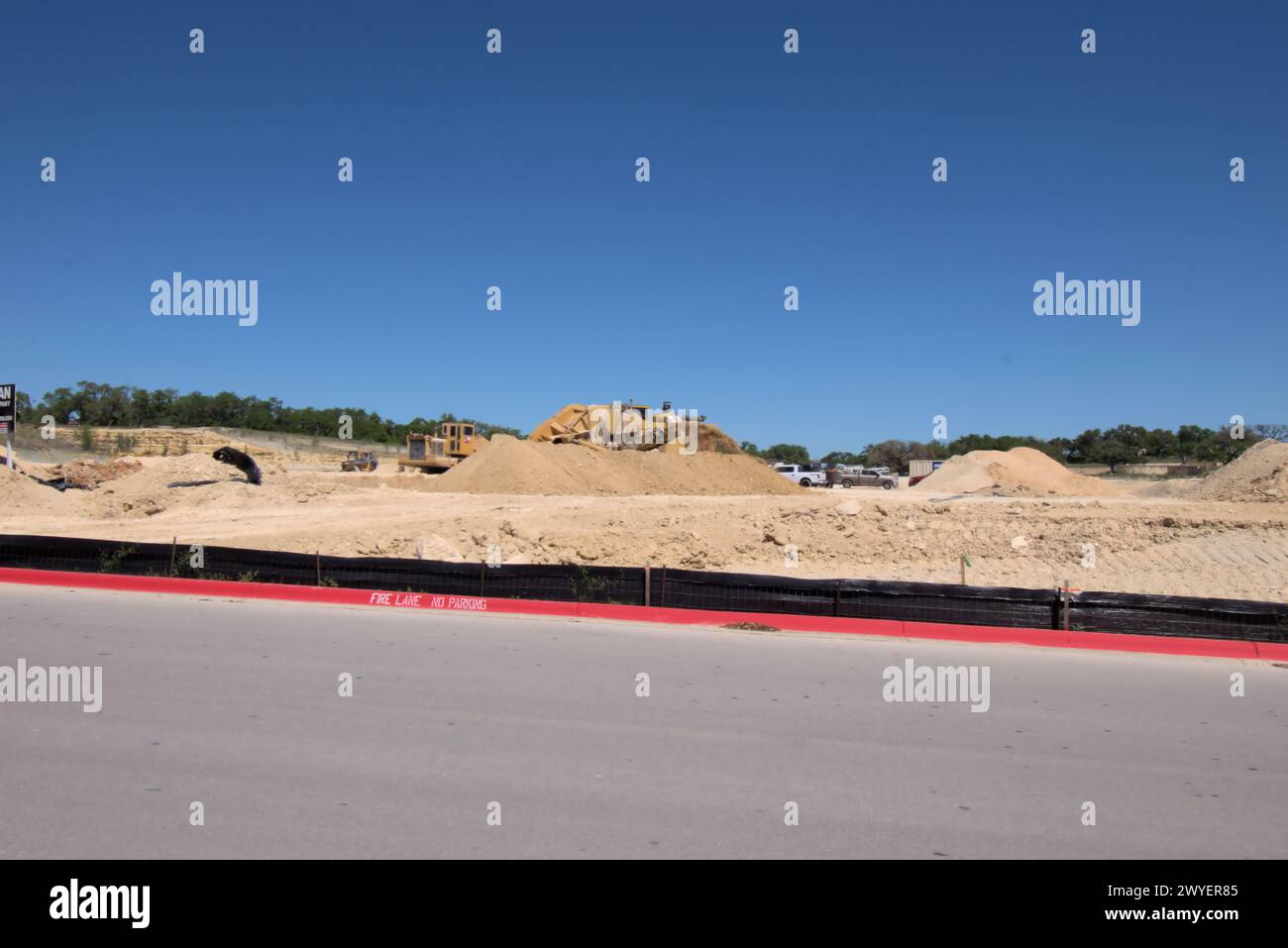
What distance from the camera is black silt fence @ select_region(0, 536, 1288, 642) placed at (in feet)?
34.8

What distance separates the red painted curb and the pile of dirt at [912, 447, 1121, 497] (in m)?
31.2

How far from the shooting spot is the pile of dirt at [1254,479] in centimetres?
2512

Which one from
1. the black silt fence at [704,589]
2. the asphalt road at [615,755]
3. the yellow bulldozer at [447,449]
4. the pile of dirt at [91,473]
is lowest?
the asphalt road at [615,755]

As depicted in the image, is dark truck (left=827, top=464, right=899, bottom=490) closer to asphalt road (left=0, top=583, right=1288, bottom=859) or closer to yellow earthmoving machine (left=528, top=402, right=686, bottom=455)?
yellow earthmoving machine (left=528, top=402, right=686, bottom=455)

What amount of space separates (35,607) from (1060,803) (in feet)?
41.0

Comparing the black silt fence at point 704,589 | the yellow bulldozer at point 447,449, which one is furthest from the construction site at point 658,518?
the black silt fence at point 704,589

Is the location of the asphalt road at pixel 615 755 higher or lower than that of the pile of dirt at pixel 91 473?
lower

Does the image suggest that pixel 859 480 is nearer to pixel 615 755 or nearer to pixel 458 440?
pixel 458 440

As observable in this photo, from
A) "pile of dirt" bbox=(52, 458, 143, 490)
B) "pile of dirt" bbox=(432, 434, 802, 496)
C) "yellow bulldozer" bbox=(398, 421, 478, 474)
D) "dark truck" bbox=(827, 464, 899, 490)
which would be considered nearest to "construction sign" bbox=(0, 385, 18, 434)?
"pile of dirt" bbox=(52, 458, 143, 490)

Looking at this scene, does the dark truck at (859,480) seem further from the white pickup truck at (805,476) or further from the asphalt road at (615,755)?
the asphalt road at (615,755)

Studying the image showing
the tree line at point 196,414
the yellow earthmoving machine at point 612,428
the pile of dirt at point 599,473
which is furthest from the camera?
the tree line at point 196,414

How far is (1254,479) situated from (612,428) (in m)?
23.4

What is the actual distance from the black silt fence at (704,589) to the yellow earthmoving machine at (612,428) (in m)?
23.6
